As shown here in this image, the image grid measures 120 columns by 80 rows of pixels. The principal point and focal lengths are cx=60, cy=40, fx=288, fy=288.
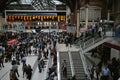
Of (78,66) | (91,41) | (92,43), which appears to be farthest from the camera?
(91,41)

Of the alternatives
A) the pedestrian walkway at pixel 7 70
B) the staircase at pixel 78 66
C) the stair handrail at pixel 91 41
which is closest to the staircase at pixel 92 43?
the stair handrail at pixel 91 41

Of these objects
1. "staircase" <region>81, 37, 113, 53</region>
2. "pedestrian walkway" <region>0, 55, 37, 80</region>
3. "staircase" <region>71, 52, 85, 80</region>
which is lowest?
"pedestrian walkway" <region>0, 55, 37, 80</region>

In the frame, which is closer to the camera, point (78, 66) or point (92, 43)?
point (78, 66)

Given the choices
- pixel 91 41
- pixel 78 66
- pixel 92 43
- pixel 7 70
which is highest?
pixel 91 41

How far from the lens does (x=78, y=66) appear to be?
21.9m

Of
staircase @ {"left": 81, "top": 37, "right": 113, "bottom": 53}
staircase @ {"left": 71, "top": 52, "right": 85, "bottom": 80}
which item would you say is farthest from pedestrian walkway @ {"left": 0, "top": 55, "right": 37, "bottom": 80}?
staircase @ {"left": 81, "top": 37, "right": 113, "bottom": 53}

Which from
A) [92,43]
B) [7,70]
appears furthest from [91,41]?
[7,70]

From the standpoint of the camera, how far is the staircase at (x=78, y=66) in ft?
67.7

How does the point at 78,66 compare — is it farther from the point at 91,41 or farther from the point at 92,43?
the point at 91,41

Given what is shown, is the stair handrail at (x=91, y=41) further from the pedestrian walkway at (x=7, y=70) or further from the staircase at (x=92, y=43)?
the pedestrian walkway at (x=7, y=70)

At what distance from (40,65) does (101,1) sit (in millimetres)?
16304

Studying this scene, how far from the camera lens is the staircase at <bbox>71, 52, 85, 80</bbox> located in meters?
20.6

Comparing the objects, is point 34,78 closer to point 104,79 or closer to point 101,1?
point 104,79

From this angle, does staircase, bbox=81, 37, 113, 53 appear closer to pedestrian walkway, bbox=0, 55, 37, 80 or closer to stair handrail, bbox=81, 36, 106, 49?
stair handrail, bbox=81, 36, 106, 49
